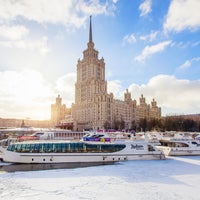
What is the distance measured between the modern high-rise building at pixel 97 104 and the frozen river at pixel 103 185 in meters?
110

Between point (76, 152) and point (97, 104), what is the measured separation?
112778 millimetres

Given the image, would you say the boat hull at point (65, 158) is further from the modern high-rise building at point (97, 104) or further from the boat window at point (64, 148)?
the modern high-rise building at point (97, 104)

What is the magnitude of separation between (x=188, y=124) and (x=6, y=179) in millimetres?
119469

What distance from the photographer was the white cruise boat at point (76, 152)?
27.6 meters

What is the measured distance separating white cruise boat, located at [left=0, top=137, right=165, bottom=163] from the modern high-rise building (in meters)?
97.8

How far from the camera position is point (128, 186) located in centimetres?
1614

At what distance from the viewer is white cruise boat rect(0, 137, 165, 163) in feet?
90.4

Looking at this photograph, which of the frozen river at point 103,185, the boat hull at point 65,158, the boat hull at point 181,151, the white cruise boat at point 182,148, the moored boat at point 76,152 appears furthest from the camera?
the white cruise boat at point 182,148

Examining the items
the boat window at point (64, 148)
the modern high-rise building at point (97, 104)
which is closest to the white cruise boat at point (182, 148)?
the boat window at point (64, 148)

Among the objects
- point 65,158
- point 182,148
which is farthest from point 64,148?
point 182,148

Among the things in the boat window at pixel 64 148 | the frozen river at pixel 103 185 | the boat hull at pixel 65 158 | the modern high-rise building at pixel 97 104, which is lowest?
the frozen river at pixel 103 185

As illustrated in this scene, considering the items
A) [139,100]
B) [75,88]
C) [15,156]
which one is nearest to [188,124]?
[139,100]

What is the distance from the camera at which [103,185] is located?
16328 millimetres

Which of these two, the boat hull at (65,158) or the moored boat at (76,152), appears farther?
the moored boat at (76,152)
